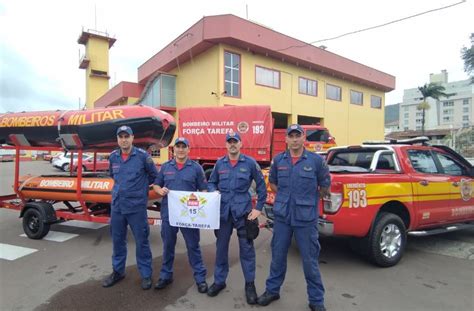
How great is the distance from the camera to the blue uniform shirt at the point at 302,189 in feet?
10.9

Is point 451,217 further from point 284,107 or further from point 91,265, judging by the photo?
point 284,107

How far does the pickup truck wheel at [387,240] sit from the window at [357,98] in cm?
2386

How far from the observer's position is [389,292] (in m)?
3.72

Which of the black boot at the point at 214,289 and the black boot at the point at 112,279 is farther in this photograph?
the black boot at the point at 112,279

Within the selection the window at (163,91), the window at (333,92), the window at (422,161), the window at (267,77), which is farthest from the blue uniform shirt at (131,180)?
the window at (333,92)

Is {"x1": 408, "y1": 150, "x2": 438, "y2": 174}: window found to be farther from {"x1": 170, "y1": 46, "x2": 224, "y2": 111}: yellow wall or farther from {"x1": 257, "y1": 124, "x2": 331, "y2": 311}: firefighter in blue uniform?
{"x1": 170, "y1": 46, "x2": 224, "y2": 111}: yellow wall

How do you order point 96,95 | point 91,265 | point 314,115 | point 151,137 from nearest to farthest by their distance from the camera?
point 91,265 < point 151,137 < point 314,115 < point 96,95

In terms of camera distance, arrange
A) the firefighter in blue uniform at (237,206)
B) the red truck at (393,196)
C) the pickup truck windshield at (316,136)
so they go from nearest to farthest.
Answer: the firefighter in blue uniform at (237,206) → the red truck at (393,196) → the pickup truck windshield at (316,136)

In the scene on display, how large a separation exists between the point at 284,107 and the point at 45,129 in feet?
54.1

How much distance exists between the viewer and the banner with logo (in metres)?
3.63

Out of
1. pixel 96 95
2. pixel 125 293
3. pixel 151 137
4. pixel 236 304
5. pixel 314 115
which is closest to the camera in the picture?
A: pixel 236 304

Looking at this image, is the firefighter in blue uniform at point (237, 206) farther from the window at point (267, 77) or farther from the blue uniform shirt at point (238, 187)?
the window at point (267, 77)

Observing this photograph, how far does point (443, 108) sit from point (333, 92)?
288 feet

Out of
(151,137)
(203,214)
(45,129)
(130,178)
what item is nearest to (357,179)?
(203,214)
